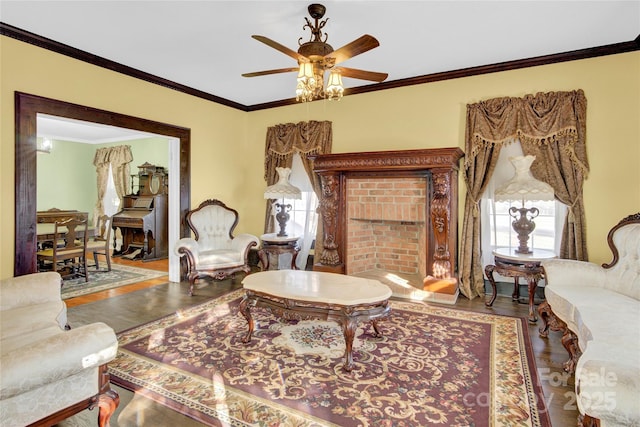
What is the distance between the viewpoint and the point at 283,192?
490cm

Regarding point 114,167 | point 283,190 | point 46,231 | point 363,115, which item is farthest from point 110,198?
point 363,115

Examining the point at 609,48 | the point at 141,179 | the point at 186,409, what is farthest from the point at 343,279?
the point at 141,179

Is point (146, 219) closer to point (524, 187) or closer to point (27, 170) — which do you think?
point (27, 170)

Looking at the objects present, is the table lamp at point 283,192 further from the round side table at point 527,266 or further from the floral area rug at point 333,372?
the round side table at point 527,266

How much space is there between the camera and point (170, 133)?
4.67 metres

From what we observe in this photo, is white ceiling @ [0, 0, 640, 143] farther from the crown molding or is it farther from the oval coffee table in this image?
the oval coffee table

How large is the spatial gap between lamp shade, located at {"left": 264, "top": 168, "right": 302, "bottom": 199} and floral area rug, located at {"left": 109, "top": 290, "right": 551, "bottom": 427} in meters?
2.04

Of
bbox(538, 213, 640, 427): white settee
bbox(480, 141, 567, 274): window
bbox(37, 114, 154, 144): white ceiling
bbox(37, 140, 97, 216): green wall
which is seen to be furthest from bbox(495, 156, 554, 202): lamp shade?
bbox(37, 140, 97, 216): green wall

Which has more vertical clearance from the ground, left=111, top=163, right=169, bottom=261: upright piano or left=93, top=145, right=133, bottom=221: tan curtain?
left=93, top=145, right=133, bottom=221: tan curtain

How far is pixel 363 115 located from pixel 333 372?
356 cm

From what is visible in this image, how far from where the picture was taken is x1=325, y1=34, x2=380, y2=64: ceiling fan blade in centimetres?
221

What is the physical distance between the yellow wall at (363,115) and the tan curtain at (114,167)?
12.4 feet

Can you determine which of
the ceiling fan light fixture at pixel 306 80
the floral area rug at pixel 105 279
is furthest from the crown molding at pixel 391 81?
the floral area rug at pixel 105 279

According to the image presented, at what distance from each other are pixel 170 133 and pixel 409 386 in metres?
4.23
